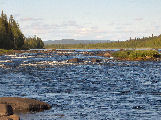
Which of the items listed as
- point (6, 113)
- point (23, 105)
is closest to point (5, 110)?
point (6, 113)

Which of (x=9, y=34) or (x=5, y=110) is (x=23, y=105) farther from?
(x=9, y=34)

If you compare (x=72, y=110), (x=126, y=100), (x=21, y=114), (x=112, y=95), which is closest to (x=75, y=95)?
(x=112, y=95)

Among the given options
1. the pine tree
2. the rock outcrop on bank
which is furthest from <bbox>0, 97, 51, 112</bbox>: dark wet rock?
the pine tree

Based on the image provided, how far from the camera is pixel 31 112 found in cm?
1939

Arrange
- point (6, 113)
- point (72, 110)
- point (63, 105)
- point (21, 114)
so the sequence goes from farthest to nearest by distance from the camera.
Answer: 1. point (63, 105)
2. point (72, 110)
3. point (21, 114)
4. point (6, 113)

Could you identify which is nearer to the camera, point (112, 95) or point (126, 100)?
point (126, 100)

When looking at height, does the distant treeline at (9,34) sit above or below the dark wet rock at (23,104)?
above

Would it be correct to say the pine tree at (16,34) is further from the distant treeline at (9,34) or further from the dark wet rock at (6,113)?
the dark wet rock at (6,113)

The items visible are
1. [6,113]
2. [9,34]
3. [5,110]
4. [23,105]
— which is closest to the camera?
[6,113]

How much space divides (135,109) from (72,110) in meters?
3.68

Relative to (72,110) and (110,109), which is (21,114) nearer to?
(72,110)

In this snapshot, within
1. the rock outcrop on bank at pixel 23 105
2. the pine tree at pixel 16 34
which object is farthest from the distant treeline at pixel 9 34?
the rock outcrop on bank at pixel 23 105

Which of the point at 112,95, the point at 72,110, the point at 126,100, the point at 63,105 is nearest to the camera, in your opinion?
the point at 72,110

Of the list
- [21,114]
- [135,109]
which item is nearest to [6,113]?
[21,114]
